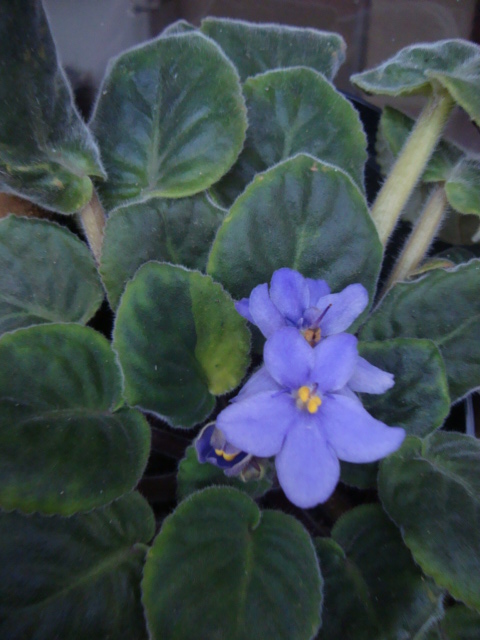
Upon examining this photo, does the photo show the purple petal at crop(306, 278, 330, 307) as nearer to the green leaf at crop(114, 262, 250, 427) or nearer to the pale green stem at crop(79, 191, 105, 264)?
the green leaf at crop(114, 262, 250, 427)

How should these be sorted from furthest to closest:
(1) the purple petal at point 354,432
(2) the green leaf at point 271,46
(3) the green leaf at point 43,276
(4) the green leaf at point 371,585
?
1. (2) the green leaf at point 271,46
2. (3) the green leaf at point 43,276
3. (4) the green leaf at point 371,585
4. (1) the purple petal at point 354,432

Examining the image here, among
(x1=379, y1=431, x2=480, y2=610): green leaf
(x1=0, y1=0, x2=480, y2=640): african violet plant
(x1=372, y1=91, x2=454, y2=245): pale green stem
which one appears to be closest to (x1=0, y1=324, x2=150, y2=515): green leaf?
(x1=0, y1=0, x2=480, y2=640): african violet plant

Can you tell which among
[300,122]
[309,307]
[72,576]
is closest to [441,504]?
[309,307]

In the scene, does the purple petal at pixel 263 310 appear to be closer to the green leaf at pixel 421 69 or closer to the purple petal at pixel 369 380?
the purple petal at pixel 369 380

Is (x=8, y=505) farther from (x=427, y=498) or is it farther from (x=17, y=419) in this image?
(x=427, y=498)

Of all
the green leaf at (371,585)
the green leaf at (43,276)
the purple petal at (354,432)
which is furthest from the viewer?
the green leaf at (43,276)

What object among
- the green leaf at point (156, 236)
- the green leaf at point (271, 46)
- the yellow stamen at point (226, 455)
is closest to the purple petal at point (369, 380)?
the yellow stamen at point (226, 455)
